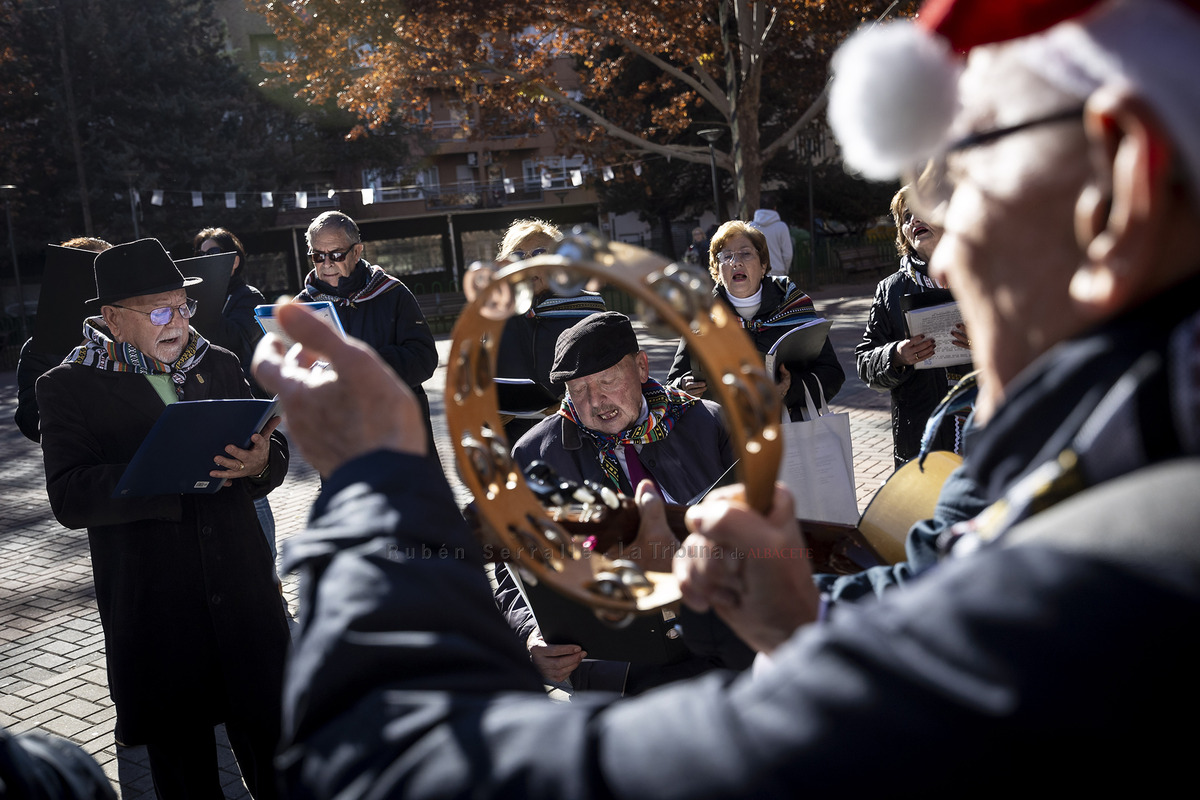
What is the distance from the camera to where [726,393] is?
3.82ft

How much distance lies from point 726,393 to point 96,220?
98.5ft

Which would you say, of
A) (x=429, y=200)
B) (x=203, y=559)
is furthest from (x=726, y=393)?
(x=429, y=200)

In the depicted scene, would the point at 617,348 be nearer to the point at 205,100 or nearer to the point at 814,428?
the point at 814,428

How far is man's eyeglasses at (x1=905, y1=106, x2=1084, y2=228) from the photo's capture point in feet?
2.83

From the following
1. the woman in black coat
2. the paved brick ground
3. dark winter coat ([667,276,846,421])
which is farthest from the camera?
dark winter coat ([667,276,846,421])

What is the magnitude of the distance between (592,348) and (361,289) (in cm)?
249

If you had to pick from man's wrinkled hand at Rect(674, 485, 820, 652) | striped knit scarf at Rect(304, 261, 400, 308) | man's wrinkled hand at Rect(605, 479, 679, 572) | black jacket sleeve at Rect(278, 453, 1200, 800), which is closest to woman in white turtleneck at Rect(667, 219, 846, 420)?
striped knit scarf at Rect(304, 261, 400, 308)

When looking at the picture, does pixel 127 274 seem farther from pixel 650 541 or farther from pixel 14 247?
pixel 14 247

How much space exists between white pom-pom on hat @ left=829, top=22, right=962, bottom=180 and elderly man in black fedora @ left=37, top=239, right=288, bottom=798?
2709 millimetres

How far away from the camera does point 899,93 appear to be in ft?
3.32

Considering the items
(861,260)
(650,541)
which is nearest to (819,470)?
(650,541)

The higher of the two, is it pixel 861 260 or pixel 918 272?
pixel 918 272

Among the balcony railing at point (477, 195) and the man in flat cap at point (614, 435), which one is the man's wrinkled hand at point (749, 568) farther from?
the balcony railing at point (477, 195)

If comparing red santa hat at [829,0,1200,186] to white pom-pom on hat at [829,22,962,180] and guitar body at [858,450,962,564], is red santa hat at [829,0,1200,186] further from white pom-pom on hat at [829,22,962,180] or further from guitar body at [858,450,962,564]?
guitar body at [858,450,962,564]
